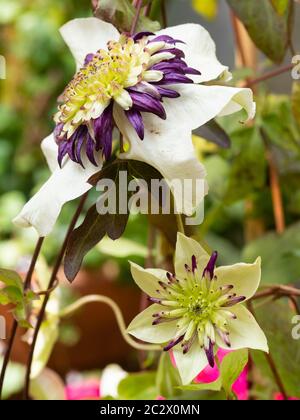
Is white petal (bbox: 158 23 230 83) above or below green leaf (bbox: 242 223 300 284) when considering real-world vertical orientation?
above

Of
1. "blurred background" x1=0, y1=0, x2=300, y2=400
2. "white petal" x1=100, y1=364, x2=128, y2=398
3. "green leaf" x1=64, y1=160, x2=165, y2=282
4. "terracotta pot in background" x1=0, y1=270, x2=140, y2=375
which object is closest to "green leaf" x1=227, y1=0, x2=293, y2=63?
"blurred background" x1=0, y1=0, x2=300, y2=400

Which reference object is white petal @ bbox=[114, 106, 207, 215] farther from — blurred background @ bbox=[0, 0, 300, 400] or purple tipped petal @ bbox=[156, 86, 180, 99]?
blurred background @ bbox=[0, 0, 300, 400]

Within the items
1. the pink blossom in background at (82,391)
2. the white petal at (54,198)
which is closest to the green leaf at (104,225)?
the white petal at (54,198)

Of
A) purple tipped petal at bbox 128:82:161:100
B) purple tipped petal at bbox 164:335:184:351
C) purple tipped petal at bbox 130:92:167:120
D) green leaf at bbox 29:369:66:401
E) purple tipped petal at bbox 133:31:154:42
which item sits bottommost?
green leaf at bbox 29:369:66:401

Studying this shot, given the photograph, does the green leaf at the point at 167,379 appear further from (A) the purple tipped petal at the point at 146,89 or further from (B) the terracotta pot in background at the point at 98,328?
(B) the terracotta pot in background at the point at 98,328

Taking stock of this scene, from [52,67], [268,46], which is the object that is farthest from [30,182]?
[268,46]

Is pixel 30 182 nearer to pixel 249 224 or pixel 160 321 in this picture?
pixel 249 224
